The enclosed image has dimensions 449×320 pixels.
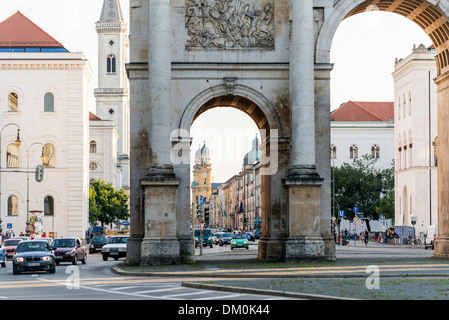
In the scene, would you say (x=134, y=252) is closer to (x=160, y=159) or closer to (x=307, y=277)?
(x=160, y=159)

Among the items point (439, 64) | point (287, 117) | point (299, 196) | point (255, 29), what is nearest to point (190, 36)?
point (255, 29)

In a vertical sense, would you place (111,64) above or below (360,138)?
above

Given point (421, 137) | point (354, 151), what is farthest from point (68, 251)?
point (354, 151)

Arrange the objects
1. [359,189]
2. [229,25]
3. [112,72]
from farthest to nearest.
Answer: [112,72] < [359,189] < [229,25]

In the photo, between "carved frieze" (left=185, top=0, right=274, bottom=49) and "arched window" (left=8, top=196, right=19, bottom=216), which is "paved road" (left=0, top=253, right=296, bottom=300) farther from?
"arched window" (left=8, top=196, right=19, bottom=216)

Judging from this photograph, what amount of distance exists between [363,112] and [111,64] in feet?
189

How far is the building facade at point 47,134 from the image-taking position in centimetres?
9731

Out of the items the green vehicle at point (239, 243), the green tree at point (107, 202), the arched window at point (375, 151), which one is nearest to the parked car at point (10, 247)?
the green vehicle at point (239, 243)

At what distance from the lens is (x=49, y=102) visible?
98062 millimetres

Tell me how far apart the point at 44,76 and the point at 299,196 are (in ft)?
211

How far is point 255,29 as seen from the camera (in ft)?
132

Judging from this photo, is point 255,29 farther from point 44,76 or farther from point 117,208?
point 117,208

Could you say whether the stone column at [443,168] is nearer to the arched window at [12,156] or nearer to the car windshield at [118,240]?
the car windshield at [118,240]

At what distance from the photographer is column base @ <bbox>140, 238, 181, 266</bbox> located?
37.3 metres
